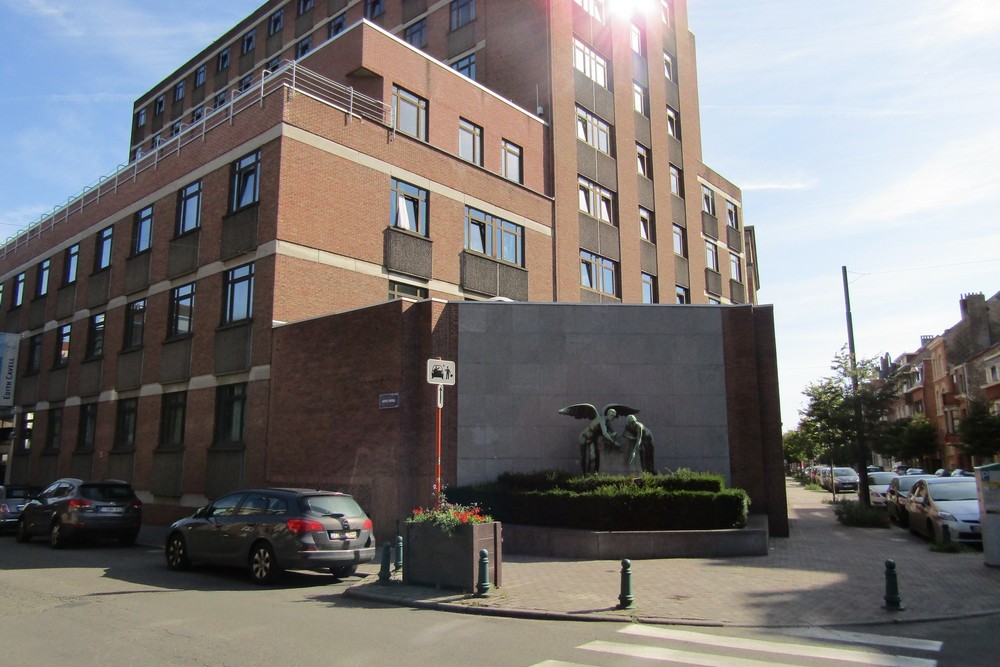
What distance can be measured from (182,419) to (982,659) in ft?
73.8

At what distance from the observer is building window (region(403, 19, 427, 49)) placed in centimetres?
3503

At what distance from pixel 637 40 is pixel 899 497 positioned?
2490cm

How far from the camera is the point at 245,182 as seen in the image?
22.8 metres

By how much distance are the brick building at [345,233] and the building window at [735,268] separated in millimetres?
2279

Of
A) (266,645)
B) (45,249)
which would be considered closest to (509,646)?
(266,645)

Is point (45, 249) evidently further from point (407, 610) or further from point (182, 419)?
point (407, 610)

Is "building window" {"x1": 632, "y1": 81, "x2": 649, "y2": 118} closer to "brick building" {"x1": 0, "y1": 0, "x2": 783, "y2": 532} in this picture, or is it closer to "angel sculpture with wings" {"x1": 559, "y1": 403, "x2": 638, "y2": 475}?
"brick building" {"x1": 0, "y1": 0, "x2": 783, "y2": 532}

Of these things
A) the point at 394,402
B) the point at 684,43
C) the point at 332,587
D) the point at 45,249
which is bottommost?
the point at 332,587

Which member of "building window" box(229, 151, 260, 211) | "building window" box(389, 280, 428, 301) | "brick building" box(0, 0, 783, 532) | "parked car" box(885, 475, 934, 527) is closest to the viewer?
"parked car" box(885, 475, 934, 527)

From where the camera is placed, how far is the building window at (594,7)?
33.4 metres

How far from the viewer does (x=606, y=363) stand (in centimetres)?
1862

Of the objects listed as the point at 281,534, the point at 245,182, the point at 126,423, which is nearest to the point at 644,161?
the point at 245,182

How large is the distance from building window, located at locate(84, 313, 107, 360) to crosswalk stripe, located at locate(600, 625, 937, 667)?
26729mm

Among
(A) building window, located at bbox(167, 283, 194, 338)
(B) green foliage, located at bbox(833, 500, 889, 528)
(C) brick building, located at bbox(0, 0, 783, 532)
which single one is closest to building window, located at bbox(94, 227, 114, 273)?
(C) brick building, located at bbox(0, 0, 783, 532)
